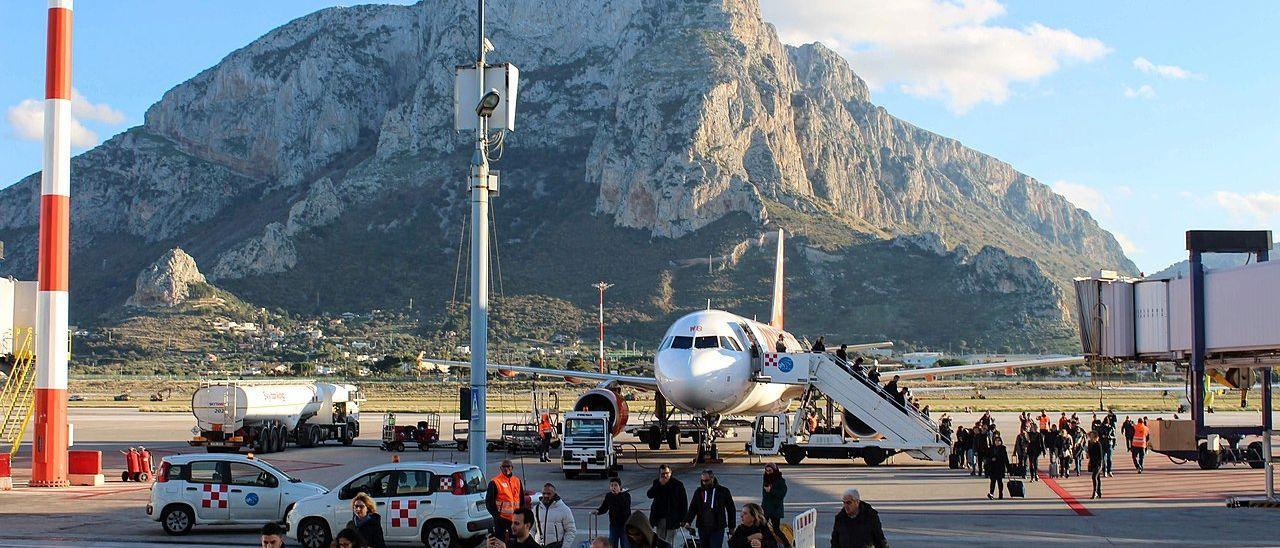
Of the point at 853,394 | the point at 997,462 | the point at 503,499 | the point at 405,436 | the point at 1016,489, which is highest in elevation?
the point at 853,394

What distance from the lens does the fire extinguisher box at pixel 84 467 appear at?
30.2 meters

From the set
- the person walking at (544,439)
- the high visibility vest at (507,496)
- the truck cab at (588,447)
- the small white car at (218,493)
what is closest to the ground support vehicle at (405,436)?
the person walking at (544,439)

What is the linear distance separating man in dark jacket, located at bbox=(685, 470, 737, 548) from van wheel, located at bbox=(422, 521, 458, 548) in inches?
188

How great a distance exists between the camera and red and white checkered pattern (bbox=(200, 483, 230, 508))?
69.2 ft

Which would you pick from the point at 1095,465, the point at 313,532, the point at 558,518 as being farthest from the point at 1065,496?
the point at 313,532

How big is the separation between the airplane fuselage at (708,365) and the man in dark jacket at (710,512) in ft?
52.9

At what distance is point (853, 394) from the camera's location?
3453cm

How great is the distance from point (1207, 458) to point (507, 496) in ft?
84.1

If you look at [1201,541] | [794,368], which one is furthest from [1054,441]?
[1201,541]

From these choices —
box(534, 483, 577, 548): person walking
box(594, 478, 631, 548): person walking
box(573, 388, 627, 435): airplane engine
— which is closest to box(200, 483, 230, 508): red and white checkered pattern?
box(534, 483, 577, 548): person walking

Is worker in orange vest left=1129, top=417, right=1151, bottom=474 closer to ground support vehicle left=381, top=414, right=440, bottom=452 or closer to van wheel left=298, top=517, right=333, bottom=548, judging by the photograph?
ground support vehicle left=381, top=414, right=440, bottom=452

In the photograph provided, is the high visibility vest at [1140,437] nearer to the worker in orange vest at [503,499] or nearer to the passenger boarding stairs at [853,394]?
the passenger boarding stairs at [853,394]

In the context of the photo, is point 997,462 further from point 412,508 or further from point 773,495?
point 412,508

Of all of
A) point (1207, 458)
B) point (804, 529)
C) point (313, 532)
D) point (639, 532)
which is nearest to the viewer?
point (639, 532)
